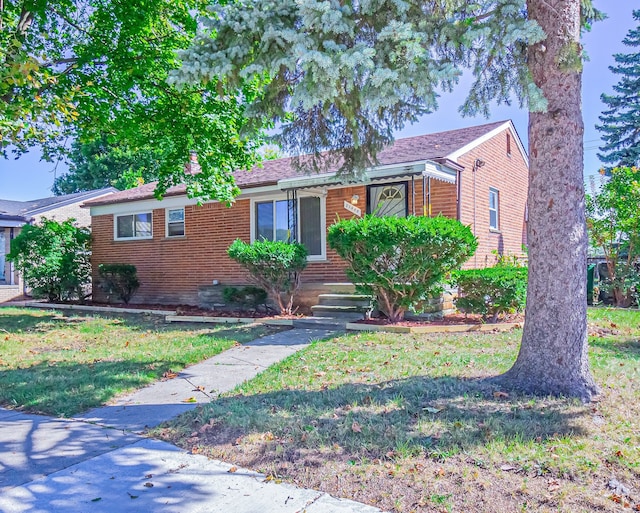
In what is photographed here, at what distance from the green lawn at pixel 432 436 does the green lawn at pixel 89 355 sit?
1592mm

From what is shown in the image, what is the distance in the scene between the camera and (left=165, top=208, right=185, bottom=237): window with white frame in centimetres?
1542

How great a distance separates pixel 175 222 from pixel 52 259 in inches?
166

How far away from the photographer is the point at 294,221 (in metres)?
12.7

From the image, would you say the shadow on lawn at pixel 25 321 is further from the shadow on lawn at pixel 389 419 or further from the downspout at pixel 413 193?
the downspout at pixel 413 193

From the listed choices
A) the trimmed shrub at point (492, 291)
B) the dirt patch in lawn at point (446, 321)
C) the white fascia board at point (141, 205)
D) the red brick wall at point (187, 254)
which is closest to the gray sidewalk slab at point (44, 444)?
the dirt patch in lawn at point (446, 321)

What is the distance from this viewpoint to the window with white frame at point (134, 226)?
53.9 ft

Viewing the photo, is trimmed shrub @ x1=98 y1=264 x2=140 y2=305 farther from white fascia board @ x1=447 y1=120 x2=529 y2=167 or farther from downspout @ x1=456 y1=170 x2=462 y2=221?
white fascia board @ x1=447 y1=120 x2=529 y2=167

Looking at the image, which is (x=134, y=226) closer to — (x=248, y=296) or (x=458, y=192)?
(x=248, y=296)

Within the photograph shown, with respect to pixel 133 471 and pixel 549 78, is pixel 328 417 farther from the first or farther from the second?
pixel 549 78

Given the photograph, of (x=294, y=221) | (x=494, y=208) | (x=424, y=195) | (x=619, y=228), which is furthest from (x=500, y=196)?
(x=294, y=221)

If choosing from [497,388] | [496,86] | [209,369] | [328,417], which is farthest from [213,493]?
[496,86]

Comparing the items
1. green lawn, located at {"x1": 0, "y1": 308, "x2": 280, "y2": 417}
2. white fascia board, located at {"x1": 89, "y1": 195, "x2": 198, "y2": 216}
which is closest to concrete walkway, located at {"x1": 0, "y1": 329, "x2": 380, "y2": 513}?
green lawn, located at {"x1": 0, "y1": 308, "x2": 280, "y2": 417}

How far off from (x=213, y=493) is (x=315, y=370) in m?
2.98

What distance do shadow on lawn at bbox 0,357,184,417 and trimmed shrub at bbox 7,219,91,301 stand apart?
10.2 meters
